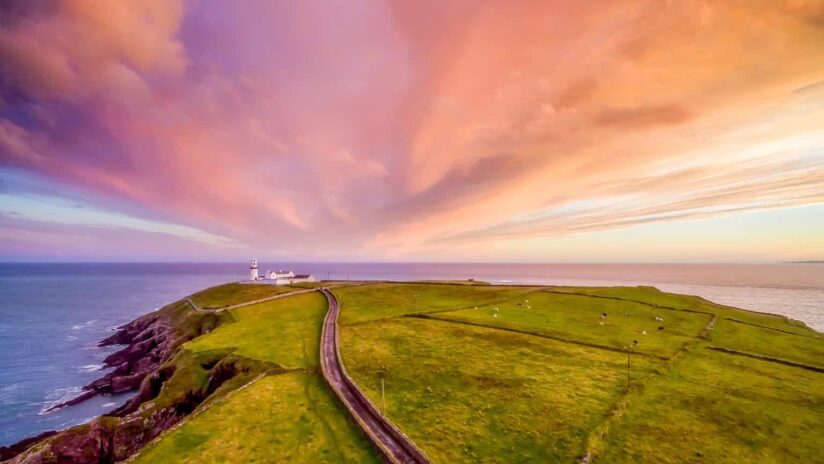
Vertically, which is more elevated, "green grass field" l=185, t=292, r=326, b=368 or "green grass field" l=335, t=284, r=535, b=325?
"green grass field" l=335, t=284, r=535, b=325

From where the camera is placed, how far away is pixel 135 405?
1630 inches

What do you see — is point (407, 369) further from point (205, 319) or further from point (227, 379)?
point (205, 319)

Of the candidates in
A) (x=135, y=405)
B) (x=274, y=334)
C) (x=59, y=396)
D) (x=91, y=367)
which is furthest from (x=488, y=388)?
(x=91, y=367)

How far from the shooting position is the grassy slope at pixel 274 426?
21.9m

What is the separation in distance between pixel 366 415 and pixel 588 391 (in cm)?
1986

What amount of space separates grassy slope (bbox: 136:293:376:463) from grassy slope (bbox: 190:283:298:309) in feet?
131

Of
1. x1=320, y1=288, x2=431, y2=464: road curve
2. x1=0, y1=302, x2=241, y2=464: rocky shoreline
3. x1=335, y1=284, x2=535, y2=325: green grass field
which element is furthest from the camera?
x1=335, y1=284, x2=535, y2=325: green grass field

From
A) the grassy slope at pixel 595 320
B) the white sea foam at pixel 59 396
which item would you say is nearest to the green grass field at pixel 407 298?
the grassy slope at pixel 595 320

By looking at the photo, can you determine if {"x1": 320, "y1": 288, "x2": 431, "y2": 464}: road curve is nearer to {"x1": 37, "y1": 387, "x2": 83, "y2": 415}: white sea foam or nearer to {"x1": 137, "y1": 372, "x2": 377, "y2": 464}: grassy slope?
{"x1": 137, "y1": 372, "x2": 377, "y2": 464}: grassy slope

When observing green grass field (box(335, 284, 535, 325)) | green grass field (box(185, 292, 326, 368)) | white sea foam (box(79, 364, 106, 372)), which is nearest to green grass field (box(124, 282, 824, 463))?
green grass field (box(185, 292, 326, 368))

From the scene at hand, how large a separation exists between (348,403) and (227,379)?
16.9 m

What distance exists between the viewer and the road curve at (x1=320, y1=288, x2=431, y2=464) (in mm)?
21031

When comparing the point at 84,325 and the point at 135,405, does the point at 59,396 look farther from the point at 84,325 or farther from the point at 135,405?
the point at 84,325

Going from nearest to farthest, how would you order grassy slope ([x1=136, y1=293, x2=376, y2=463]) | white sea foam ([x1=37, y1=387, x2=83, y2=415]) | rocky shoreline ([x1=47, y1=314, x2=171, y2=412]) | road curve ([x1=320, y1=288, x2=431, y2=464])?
road curve ([x1=320, y1=288, x2=431, y2=464]) → grassy slope ([x1=136, y1=293, x2=376, y2=463]) → white sea foam ([x1=37, y1=387, x2=83, y2=415]) → rocky shoreline ([x1=47, y1=314, x2=171, y2=412])
